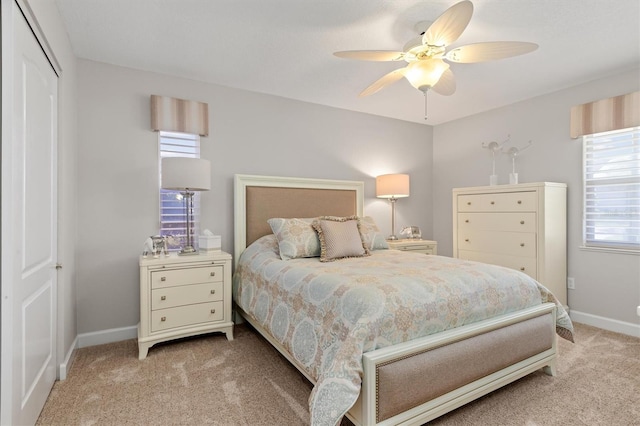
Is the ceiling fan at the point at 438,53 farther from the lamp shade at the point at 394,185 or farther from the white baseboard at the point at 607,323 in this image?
the white baseboard at the point at 607,323

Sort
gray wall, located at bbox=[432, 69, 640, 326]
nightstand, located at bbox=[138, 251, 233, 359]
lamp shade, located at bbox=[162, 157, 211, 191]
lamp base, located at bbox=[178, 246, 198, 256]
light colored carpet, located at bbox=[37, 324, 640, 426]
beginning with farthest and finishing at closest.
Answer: gray wall, located at bbox=[432, 69, 640, 326] < lamp base, located at bbox=[178, 246, 198, 256] < lamp shade, located at bbox=[162, 157, 211, 191] < nightstand, located at bbox=[138, 251, 233, 359] < light colored carpet, located at bbox=[37, 324, 640, 426]

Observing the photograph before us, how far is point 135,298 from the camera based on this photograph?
296 centimetres

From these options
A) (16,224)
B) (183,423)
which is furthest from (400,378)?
(16,224)

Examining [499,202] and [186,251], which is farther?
[499,202]

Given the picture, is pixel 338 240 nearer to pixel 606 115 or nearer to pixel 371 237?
pixel 371 237

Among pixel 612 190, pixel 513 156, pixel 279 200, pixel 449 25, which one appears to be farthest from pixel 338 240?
pixel 612 190

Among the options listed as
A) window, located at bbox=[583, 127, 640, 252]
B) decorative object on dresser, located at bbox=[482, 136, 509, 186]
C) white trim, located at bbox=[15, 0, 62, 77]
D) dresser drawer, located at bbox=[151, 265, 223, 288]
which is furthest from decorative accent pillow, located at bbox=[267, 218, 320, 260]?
window, located at bbox=[583, 127, 640, 252]

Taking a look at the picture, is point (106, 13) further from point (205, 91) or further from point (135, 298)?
point (135, 298)

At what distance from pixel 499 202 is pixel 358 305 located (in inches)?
104

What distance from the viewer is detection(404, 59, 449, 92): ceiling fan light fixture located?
217 centimetres

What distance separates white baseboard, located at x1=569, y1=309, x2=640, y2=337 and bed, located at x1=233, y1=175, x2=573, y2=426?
127 centimetres

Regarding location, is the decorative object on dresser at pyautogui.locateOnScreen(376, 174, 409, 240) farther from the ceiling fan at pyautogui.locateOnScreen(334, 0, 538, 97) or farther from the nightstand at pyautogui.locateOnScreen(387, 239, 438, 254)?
the ceiling fan at pyautogui.locateOnScreen(334, 0, 538, 97)

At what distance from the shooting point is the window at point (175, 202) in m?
3.06

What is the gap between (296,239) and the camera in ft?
9.18
